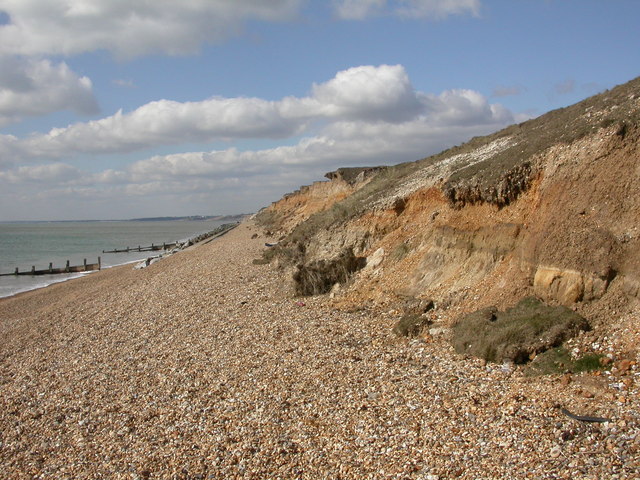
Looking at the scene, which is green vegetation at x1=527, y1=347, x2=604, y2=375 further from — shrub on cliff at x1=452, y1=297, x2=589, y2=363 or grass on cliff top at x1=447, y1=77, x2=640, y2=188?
grass on cliff top at x1=447, y1=77, x2=640, y2=188

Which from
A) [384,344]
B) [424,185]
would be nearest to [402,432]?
[384,344]

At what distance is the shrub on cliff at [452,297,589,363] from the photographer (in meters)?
8.42

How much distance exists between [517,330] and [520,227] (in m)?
3.37

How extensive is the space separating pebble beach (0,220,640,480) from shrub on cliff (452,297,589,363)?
0.32 meters

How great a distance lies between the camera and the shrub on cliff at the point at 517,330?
27.6ft

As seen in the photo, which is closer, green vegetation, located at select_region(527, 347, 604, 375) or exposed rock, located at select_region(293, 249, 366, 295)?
green vegetation, located at select_region(527, 347, 604, 375)

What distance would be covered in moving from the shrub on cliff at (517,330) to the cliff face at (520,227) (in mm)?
363

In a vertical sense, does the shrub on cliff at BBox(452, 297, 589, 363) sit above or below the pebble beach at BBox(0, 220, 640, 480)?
above

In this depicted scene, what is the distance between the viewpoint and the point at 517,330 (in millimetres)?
8867

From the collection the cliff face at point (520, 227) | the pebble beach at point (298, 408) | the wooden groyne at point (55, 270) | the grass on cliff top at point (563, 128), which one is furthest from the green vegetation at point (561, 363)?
the wooden groyne at point (55, 270)

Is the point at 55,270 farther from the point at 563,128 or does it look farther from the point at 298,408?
the point at 563,128

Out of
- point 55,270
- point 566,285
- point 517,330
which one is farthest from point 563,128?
point 55,270

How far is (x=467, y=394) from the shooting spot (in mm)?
7793

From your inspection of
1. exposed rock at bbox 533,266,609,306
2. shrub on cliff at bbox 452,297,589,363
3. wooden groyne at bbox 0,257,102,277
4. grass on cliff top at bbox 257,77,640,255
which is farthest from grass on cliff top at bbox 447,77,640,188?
wooden groyne at bbox 0,257,102,277
